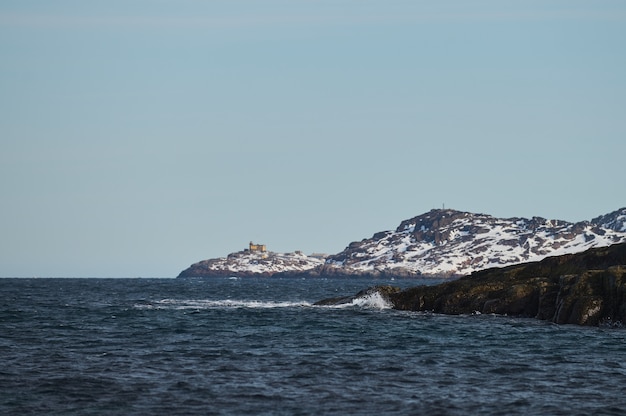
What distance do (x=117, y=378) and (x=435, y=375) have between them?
12.8m

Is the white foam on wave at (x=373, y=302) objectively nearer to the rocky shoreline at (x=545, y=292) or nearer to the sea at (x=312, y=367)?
the rocky shoreline at (x=545, y=292)

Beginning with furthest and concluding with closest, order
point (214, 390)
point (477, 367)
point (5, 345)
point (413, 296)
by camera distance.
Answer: point (413, 296)
point (5, 345)
point (477, 367)
point (214, 390)

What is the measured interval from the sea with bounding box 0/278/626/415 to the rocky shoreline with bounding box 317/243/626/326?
2281 millimetres

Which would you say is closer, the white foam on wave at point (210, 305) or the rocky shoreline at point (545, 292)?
the rocky shoreline at point (545, 292)

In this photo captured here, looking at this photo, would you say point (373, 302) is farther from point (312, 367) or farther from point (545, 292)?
point (312, 367)

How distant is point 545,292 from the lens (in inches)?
2721

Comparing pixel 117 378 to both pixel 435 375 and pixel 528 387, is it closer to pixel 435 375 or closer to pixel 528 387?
pixel 435 375

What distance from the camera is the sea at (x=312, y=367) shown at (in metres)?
31.8

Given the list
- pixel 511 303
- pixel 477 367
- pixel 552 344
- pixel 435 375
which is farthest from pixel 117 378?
pixel 511 303

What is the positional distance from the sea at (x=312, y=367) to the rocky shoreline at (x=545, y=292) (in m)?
2.28

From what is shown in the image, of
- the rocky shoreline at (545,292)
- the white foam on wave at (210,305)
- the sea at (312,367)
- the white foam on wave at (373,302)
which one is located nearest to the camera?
the sea at (312,367)

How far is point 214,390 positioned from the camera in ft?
114

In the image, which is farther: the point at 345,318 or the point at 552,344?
the point at 345,318

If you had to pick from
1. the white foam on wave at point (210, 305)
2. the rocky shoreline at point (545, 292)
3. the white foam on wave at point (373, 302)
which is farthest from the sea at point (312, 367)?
the white foam on wave at point (210, 305)
